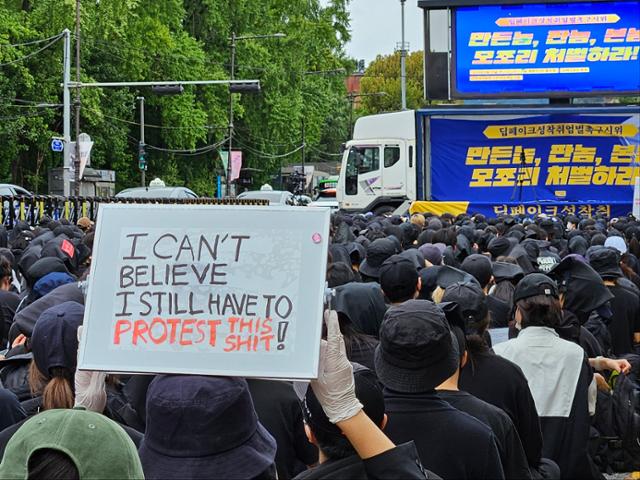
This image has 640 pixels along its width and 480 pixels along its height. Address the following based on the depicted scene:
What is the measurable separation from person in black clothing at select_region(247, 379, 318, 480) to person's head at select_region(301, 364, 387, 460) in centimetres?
120

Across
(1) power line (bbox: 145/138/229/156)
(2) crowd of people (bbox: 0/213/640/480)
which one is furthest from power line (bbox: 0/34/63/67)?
(2) crowd of people (bbox: 0/213/640/480)

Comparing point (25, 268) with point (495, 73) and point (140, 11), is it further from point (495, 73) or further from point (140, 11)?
point (140, 11)

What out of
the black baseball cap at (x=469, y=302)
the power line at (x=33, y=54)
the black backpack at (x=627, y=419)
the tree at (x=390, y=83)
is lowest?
the black backpack at (x=627, y=419)

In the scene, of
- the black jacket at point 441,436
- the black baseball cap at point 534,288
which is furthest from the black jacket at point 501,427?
the black baseball cap at point 534,288

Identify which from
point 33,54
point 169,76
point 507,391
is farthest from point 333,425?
point 169,76

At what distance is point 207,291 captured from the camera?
9.73 ft

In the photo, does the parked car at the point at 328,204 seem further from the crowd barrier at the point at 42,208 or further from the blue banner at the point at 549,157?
the blue banner at the point at 549,157

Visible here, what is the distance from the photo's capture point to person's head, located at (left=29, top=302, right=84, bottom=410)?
12.5ft

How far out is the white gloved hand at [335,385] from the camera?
9.24ft

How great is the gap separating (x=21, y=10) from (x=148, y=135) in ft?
54.4

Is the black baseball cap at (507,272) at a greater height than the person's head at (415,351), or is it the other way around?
the person's head at (415,351)

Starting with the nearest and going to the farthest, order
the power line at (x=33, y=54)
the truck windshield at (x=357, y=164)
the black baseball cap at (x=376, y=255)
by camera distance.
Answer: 1. the black baseball cap at (x=376, y=255)
2. the truck windshield at (x=357, y=164)
3. the power line at (x=33, y=54)

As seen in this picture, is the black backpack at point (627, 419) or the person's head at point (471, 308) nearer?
the person's head at point (471, 308)

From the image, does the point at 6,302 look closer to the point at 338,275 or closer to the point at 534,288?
the point at 338,275
